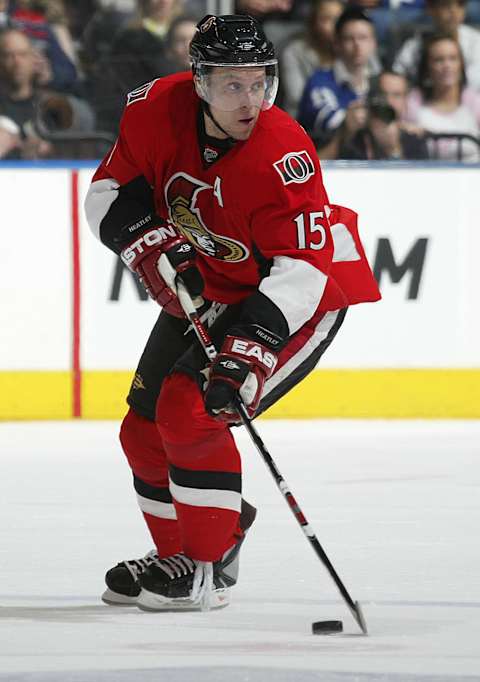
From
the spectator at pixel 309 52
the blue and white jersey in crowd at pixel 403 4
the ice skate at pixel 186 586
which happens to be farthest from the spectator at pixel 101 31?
the ice skate at pixel 186 586

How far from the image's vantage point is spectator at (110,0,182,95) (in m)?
5.52

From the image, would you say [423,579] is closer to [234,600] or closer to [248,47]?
[234,600]

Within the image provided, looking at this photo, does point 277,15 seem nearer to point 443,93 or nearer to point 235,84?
point 443,93

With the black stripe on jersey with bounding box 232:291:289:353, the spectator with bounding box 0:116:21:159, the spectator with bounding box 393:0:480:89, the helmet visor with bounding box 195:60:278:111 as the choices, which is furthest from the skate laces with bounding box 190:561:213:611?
the spectator with bounding box 393:0:480:89

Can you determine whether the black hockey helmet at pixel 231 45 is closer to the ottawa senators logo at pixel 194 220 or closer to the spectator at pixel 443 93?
the ottawa senators logo at pixel 194 220

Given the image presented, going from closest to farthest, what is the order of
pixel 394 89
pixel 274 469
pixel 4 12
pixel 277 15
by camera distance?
1. pixel 274 469
2. pixel 4 12
3. pixel 394 89
4. pixel 277 15

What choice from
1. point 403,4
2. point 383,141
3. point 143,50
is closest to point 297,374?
point 383,141

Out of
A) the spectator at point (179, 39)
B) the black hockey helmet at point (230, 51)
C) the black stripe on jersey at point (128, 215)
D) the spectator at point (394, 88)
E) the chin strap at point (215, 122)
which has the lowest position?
the spectator at point (394, 88)

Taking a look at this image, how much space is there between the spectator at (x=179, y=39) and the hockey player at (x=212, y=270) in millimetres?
2558

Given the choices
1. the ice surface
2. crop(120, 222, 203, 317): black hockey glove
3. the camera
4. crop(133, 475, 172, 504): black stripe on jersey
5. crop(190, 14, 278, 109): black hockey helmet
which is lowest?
the ice surface

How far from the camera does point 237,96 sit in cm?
274

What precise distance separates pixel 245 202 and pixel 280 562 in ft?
2.97

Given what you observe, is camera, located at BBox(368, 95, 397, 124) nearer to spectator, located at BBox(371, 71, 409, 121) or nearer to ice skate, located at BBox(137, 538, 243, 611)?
spectator, located at BBox(371, 71, 409, 121)

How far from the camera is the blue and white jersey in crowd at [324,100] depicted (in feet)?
18.3
